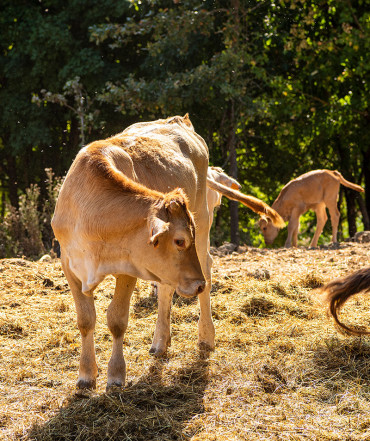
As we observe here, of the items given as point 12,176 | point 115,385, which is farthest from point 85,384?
point 12,176

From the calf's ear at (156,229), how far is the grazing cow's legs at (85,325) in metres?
0.92

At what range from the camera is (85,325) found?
455 cm

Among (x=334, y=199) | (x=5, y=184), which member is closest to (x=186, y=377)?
(x=334, y=199)

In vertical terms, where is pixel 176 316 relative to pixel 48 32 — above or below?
below

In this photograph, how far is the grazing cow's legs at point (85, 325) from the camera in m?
4.52

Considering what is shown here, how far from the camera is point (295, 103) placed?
54.4ft

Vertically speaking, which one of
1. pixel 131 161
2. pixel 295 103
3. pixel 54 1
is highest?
pixel 54 1

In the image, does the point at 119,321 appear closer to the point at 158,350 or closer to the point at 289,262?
the point at 158,350

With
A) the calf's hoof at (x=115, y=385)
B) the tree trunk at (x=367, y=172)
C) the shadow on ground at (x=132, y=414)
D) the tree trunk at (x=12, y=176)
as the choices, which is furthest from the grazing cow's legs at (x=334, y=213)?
the calf's hoof at (x=115, y=385)

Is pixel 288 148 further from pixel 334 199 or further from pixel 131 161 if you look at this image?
pixel 131 161

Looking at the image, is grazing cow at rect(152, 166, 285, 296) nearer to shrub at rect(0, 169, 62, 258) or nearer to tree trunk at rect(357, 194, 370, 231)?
shrub at rect(0, 169, 62, 258)

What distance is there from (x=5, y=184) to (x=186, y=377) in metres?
18.1

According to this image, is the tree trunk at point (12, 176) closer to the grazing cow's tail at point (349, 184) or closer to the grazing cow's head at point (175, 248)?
the grazing cow's tail at point (349, 184)

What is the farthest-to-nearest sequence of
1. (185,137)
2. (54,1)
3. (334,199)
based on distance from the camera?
(54,1)
(334,199)
(185,137)
